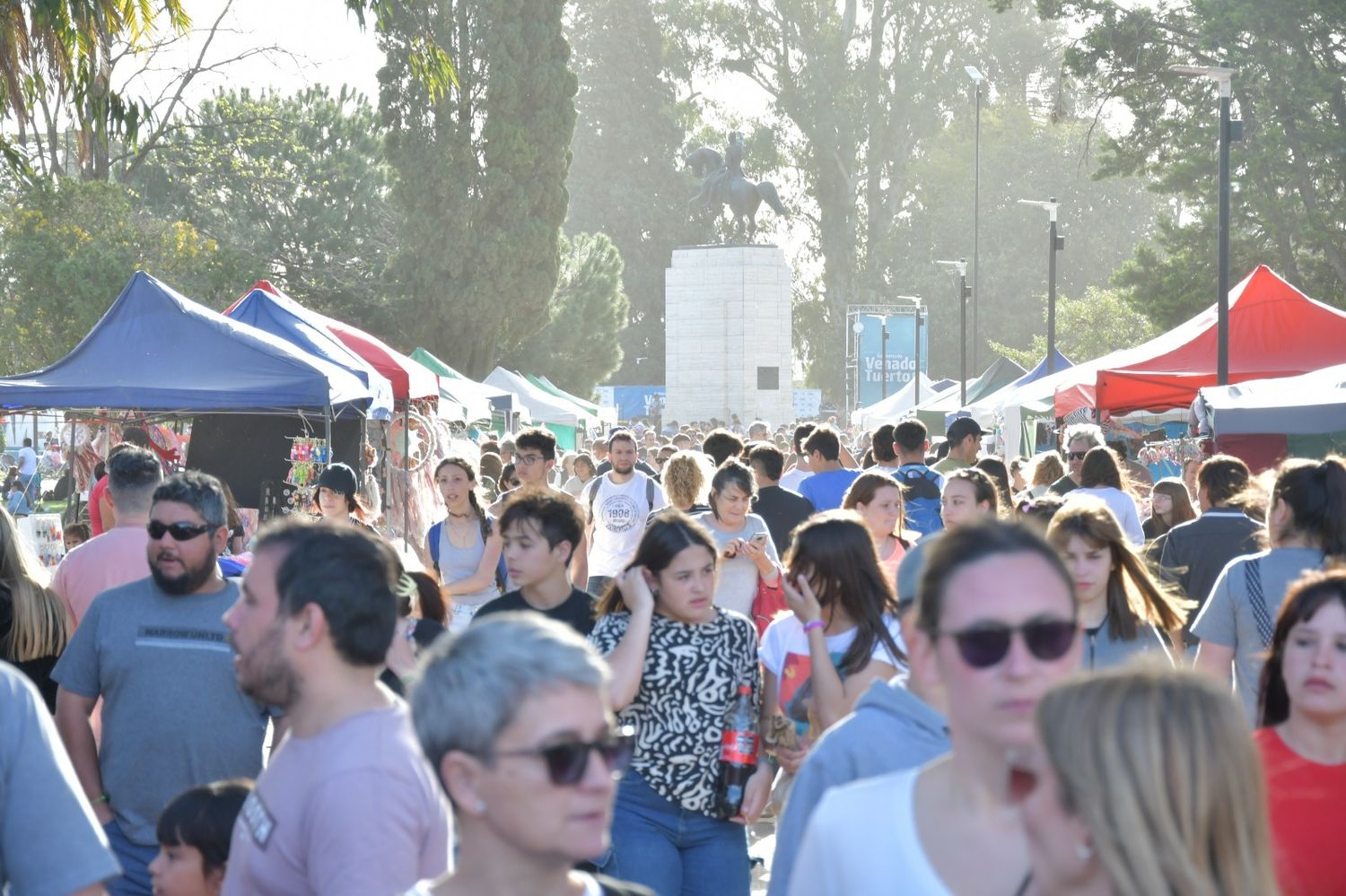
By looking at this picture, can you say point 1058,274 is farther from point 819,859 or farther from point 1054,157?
point 819,859

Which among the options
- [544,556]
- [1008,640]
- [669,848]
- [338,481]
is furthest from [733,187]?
[1008,640]

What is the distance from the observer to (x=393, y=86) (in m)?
38.8

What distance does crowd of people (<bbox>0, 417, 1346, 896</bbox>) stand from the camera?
2.12 meters

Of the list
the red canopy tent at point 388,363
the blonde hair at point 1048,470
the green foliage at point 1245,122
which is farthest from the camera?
the green foliage at point 1245,122

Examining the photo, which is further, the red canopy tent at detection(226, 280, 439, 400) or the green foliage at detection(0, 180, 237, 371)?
the green foliage at detection(0, 180, 237, 371)

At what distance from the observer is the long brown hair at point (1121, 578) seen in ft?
17.0

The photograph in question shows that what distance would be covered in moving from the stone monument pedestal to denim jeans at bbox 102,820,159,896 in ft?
154

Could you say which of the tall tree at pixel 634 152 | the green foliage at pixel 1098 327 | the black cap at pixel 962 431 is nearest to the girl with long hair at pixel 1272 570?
the black cap at pixel 962 431

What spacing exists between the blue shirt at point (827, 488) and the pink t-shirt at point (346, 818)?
7.45 metres

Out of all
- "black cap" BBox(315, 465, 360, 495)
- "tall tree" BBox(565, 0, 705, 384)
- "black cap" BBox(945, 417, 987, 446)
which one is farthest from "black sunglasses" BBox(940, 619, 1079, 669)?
"tall tree" BBox(565, 0, 705, 384)

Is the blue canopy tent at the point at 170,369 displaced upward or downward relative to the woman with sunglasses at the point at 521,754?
upward

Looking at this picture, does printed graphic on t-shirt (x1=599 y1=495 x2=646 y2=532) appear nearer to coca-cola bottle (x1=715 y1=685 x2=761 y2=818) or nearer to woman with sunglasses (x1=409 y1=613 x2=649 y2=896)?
coca-cola bottle (x1=715 y1=685 x2=761 y2=818)

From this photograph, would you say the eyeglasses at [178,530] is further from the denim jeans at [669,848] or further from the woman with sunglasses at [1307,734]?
the woman with sunglasses at [1307,734]

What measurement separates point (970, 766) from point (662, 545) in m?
2.62
